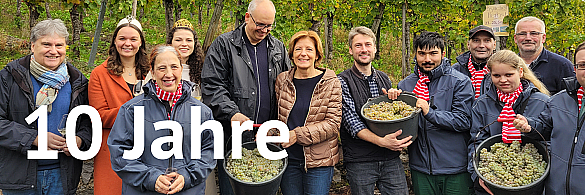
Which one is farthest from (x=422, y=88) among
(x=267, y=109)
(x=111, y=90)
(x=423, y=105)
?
(x=111, y=90)

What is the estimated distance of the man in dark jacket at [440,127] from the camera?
2.83 meters

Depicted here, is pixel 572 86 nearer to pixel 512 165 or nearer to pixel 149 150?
pixel 512 165

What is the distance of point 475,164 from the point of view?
7.97 ft

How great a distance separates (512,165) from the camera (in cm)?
242

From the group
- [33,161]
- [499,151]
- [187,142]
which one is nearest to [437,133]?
[499,151]

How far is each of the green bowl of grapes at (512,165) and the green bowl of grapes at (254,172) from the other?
118 cm

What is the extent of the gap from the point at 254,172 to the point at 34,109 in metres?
1.44

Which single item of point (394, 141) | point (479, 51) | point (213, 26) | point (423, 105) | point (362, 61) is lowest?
point (394, 141)

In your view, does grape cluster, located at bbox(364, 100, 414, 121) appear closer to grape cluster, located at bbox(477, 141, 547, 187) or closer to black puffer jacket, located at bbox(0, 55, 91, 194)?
grape cluster, located at bbox(477, 141, 547, 187)

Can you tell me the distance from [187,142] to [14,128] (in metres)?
1.10

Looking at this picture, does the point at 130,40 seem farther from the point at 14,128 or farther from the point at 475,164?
the point at 475,164

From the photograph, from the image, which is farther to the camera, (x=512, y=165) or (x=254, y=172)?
(x=254, y=172)

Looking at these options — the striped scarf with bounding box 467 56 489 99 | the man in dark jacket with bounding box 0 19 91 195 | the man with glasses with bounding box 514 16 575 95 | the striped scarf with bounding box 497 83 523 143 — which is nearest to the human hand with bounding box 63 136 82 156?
the man in dark jacket with bounding box 0 19 91 195

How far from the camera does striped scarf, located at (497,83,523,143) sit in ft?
Answer: 8.09
